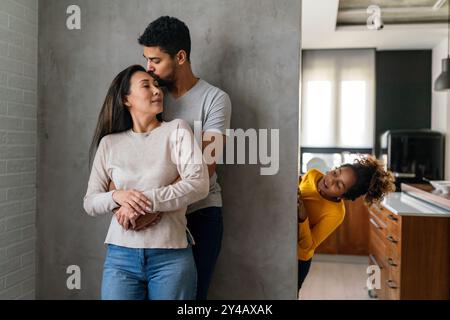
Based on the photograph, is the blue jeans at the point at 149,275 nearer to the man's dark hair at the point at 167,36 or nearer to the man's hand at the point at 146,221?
the man's hand at the point at 146,221

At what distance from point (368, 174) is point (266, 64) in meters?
0.83

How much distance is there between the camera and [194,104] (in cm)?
175

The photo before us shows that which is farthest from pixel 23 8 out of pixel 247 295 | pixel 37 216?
pixel 247 295

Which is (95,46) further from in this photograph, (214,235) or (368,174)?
(368,174)

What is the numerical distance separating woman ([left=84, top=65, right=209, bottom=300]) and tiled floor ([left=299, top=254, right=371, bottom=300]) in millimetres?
2260

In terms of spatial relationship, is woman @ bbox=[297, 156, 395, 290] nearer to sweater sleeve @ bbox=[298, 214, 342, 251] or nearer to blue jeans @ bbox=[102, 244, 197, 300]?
sweater sleeve @ bbox=[298, 214, 342, 251]

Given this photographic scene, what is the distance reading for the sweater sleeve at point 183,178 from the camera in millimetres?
1475

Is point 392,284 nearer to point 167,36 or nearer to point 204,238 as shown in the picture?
point 204,238

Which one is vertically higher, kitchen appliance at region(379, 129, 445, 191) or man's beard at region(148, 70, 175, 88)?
man's beard at region(148, 70, 175, 88)

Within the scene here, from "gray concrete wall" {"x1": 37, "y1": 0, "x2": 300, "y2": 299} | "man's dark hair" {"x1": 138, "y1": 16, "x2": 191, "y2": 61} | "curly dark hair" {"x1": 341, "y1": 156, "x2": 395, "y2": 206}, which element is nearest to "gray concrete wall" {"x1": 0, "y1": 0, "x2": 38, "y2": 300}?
"gray concrete wall" {"x1": 37, "y1": 0, "x2": 300, "y2": 299}

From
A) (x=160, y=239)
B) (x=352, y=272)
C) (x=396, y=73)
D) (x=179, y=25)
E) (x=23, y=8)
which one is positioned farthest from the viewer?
(x=396, y=73)

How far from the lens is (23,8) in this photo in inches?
81.0

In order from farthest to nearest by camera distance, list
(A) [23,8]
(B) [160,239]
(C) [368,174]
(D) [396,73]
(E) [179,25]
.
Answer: (D) [396,73], (C) [368,174], (A) [23,8], (E) [179,25], (B) [160,239]

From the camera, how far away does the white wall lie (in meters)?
4.43
